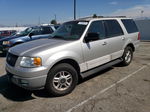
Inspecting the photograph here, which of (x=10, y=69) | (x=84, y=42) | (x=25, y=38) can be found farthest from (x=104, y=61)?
(x=25, y=38)

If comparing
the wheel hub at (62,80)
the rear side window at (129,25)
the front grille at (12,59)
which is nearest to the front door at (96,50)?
the wheel hub at (62,80)

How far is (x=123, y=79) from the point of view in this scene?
15.8ft

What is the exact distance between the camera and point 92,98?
3.63 metres

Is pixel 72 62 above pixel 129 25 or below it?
below

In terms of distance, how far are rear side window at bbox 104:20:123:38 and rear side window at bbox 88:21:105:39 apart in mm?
211

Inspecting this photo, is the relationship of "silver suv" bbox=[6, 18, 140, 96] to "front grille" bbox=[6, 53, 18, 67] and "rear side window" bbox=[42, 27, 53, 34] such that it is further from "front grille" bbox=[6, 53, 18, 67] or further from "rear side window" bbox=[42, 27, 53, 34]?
"rear side window" bbox=[42, 27, 53, 34]

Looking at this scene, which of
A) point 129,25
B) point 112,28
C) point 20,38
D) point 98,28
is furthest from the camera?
Answer: point 20,38

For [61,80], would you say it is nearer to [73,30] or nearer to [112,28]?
[73,30]

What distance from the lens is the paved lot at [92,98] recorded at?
10.6 ft

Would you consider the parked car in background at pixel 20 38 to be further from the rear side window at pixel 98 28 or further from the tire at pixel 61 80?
the tire at pixel 61 80

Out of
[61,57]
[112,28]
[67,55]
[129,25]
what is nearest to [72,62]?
[67,55]

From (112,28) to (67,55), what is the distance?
231cm

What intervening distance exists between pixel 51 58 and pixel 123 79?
2581mm

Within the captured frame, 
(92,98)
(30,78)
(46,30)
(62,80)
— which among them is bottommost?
(92,98)
